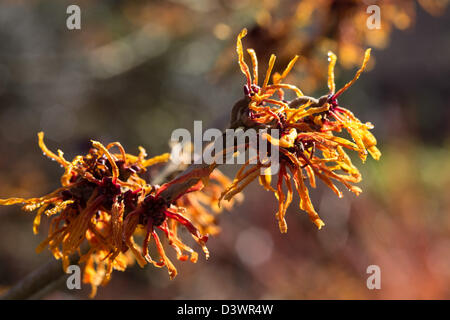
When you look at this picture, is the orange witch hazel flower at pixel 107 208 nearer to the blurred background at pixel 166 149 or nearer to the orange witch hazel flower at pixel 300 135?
the orange witch hazel flower at pixel 300 135

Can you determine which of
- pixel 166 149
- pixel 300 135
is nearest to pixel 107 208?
pixel 300 135

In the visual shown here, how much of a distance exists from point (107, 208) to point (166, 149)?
10.4 feet

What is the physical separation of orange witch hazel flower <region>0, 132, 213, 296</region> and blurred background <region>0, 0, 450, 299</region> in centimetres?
173

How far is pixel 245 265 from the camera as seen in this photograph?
357cm

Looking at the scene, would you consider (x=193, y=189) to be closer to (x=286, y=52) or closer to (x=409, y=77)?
(x=286, y=52)

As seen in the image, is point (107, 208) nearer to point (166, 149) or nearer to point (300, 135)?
point (300, 135)

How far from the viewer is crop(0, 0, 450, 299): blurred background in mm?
3146

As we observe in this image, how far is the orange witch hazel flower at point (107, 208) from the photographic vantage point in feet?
2.73

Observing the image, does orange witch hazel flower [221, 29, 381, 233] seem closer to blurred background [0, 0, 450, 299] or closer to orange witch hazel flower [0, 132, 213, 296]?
orange witch hazel flower [0, 132, 213, 296]

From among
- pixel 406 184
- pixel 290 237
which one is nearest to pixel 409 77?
pixel 406 184

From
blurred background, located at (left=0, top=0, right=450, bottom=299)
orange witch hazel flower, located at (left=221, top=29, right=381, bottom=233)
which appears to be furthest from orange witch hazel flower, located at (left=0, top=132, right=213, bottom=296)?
blurred background, located at (left=0, top=0, right=450, bottom=299)

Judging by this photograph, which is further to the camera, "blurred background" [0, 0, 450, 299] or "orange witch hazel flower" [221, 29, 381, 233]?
"blurred background" [0, 0, 450, 299]

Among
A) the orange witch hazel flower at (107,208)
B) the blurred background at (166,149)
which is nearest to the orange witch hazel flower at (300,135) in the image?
the orange witch hazel flower at (107,208)

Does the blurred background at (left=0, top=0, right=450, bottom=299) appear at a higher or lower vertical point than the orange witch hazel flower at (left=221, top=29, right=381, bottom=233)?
higher
